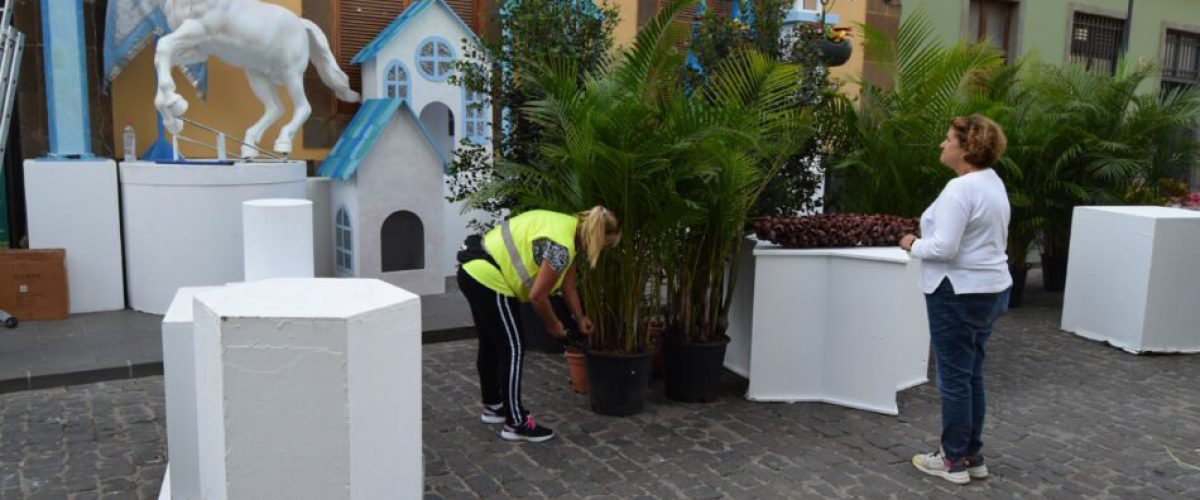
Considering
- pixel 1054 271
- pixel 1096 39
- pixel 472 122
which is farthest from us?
pixel 1096 39

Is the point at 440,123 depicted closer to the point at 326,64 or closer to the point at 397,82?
the point at 397,82

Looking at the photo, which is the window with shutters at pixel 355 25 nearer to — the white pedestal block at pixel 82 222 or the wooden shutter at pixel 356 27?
the wooden shutter at pixel 356 27

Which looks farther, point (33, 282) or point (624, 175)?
point (33, 282)

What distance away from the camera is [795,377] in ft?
17.8

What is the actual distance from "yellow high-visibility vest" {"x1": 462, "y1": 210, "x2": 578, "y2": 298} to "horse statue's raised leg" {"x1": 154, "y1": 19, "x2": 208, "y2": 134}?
12.6 ft

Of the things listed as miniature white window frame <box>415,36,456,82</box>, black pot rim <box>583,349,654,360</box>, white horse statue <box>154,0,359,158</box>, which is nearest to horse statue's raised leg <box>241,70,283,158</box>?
white horse statue <box>154,0,359,158</box>

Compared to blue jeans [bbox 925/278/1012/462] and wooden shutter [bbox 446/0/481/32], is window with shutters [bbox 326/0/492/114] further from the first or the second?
blue jeans [bbox 925/278/1012/462]

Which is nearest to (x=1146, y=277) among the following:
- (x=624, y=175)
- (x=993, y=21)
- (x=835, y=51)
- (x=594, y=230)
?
(x=835, y=51)

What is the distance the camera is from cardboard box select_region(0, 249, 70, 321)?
6824 millimetres

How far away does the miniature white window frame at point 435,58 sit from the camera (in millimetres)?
9039

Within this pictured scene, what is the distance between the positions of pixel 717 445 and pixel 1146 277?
4002 millimetres

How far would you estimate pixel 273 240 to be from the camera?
172 inches

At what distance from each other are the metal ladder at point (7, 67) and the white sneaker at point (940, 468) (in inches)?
253

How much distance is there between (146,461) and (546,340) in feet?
9.30
